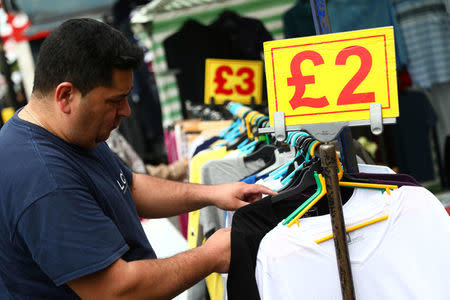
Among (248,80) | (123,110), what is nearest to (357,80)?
(123,110)

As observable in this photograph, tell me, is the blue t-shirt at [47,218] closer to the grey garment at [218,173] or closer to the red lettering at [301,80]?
the red lettering at [301,80]

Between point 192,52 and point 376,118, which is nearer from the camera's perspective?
point 376,118

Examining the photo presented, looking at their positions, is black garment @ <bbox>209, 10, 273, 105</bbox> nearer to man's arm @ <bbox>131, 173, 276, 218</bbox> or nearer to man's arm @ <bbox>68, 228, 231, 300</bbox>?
man's arm @ <bbox>131, 173, 276, 218</bbox>

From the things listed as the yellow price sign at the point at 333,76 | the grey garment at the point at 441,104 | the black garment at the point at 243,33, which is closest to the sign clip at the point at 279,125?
the yellow price sign at the point at 333,76

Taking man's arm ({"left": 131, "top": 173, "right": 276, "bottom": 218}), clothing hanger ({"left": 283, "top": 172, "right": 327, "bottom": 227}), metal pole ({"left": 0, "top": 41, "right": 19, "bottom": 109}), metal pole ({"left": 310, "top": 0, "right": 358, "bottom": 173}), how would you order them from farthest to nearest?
metal pole ({"left": 0, "top": 41, "right": 19, "bottom": 109}) < man's arm ({"left": 131, "top": 173, "right": 276, "bottom": 218}) < metal pole ({"left": 310, "top": 0, "right": 358, "bottom": 173}) < clothing hanger ({"left": 283, "top": 172, "right": 327, "bottom": 227})

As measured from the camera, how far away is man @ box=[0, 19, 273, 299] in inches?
43.7

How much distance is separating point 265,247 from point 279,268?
61 millimetres

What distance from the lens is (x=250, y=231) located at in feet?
3.82

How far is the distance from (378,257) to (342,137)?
1.46 feet

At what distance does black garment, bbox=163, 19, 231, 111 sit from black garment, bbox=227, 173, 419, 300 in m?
3.75

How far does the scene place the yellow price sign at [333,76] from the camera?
108cm

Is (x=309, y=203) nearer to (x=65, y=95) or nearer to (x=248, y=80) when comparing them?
(x=65, y=95)

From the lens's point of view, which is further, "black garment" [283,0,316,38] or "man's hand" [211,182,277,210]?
"black garment" [283,0,316,38]

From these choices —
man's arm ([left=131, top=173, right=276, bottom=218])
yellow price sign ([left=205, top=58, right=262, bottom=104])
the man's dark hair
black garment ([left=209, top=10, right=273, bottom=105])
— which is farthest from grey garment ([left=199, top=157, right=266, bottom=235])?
black garment ([left=209, top=10, right=273, bottom=105])
